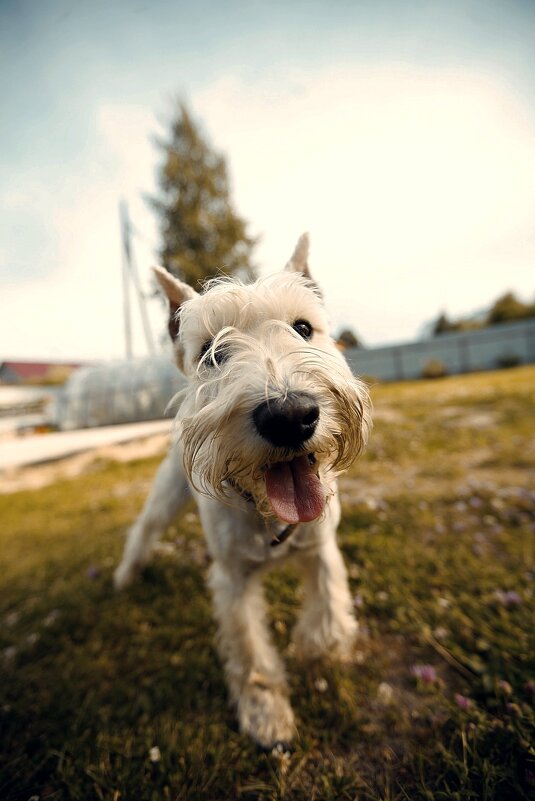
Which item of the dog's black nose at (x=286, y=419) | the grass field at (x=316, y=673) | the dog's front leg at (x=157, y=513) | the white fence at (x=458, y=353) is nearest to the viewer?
the dog's black nose at (x=286, y=419)

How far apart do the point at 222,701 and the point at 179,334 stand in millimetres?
2377

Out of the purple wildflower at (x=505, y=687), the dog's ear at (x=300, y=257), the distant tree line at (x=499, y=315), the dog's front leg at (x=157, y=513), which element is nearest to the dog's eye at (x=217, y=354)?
the dog's ear at (x=300, y=257)

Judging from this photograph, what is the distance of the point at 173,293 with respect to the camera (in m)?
2.51

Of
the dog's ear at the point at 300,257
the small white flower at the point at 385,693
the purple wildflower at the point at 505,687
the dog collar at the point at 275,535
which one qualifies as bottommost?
the small white flower at the point at 385,693

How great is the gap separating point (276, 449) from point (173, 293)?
1.53 metres

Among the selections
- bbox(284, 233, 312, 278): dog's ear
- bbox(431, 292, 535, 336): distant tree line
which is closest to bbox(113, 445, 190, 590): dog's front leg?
bbox(284, 233, 312, 278): dog's ear

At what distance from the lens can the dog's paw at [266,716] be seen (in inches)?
76.5

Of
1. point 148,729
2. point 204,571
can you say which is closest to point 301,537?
point 148,729

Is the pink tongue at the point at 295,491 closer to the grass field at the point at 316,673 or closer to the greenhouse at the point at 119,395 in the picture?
the grass field at the point at 316,673

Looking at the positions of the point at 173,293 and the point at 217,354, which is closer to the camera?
the point at 217,354

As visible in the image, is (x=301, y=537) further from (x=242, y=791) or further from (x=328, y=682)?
(x=242, y=791)

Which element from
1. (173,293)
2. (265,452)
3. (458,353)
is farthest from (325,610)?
(458,353)

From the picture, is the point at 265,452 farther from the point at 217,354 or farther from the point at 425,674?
the point at 425,674

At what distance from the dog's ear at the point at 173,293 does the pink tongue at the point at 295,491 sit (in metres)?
1.35
